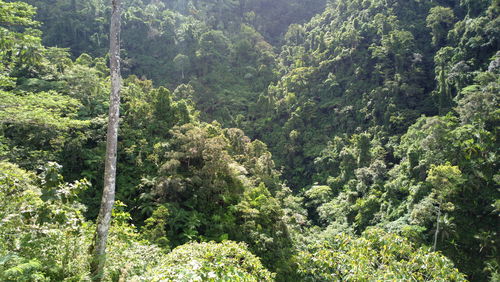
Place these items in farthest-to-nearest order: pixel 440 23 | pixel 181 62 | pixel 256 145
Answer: pixel 181 62, pixel 440 23, pixel 256 145

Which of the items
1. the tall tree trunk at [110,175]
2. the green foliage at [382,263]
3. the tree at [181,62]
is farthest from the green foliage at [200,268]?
the tree at [181,62]

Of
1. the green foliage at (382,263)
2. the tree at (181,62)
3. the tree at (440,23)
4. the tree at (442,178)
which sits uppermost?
the tree at (181,62)

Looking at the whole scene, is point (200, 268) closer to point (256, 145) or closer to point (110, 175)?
point (110, 175)

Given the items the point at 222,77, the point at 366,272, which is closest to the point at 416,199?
the point at 366,272

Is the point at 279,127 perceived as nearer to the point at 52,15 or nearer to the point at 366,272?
the point at 52,15

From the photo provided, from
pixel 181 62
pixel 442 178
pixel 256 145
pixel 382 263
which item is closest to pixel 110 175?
pixel 382 263

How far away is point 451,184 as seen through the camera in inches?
738

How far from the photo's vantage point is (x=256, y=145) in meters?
25.0

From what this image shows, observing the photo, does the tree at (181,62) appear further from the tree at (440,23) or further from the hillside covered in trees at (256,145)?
the tree at (440,23)

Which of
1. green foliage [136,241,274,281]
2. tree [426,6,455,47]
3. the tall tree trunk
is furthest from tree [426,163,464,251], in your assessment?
tree [426,6,455,47]

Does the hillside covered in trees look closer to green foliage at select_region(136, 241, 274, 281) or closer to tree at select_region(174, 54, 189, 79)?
green foliage at select_region(136, 241, 274, 281)

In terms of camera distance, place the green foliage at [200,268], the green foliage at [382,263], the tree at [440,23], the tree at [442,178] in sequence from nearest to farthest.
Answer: the green foliage at [200,268], the green foliage at [382,263], the tree at [442,178], the tree at [440,23]

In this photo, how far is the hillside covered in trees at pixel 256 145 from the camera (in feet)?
18.3

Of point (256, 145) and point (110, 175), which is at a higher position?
point (256, 145)
